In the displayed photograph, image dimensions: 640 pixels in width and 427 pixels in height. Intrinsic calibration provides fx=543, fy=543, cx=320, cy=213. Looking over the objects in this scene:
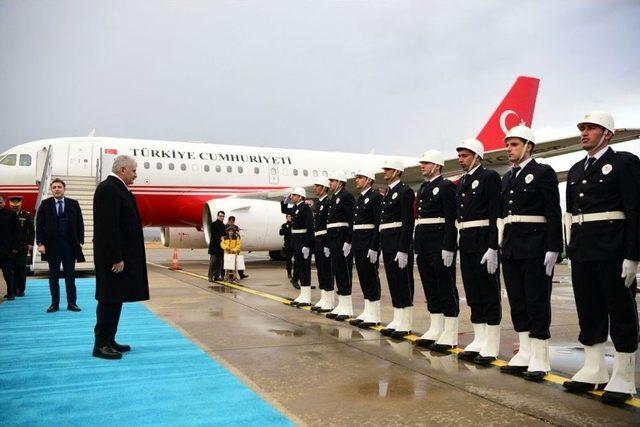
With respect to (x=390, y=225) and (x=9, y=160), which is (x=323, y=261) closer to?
(x=390, y=225)

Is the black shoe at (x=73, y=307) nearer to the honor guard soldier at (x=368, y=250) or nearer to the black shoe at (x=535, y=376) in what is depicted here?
the honor guard soldier at (x=368, y=250)

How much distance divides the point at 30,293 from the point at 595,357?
9.57m

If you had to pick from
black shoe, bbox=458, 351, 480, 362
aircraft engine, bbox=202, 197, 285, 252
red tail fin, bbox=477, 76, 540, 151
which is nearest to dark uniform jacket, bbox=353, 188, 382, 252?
black shoe, bbox=458, 351, 480, 362

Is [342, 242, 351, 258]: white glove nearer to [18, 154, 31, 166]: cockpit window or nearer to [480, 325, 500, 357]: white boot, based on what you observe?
[480, 325, 500, 357]: white boot

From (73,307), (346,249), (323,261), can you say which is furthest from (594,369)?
(73,307)

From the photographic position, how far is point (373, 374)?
443 centimetres

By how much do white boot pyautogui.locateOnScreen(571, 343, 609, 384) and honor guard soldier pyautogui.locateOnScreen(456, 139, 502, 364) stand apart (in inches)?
37.4

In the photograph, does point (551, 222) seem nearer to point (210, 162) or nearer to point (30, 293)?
point (30, 293)

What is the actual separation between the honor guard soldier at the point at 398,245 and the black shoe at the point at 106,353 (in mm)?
2902

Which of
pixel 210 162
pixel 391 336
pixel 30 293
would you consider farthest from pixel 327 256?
pixel 210 162

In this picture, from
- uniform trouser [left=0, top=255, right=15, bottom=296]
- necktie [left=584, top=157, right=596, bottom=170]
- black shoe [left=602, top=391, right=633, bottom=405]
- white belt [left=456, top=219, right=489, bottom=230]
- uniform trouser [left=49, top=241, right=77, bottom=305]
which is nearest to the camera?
black shoe [left=602, top=391, right=633, bottom=405]

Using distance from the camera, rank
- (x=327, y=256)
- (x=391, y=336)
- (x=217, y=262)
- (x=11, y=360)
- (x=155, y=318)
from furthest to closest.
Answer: (x=217, y=262) → (x=327, y=256) → (x=155, y=318) → (x=391, y=336) → (x=11, y=360)

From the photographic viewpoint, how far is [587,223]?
409 cm

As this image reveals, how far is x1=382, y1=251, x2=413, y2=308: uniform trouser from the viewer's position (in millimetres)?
6223
